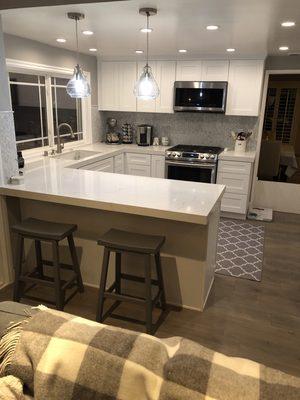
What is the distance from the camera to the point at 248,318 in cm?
257

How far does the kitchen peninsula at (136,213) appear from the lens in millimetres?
2398

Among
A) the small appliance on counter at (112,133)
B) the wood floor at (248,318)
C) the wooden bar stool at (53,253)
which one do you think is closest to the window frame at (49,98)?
the small appliance on counter at (112,133)

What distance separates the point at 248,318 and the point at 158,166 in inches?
113

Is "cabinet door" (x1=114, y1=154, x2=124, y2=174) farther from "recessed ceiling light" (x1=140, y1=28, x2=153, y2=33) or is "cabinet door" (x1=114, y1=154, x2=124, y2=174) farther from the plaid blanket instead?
the plaid blanket

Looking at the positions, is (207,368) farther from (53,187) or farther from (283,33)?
(283,33)

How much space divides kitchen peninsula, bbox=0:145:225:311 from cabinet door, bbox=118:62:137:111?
2.44 m

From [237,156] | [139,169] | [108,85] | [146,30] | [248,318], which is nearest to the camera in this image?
[248,318]

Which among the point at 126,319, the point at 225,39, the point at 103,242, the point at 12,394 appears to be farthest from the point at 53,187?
the point at 225,39

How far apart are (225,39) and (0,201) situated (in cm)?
276

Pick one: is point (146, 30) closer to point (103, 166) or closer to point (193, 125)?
point (103, 166)

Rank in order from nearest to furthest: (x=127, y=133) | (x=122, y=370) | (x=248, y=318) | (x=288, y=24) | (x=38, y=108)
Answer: (x=122, y=370)
(x=248, y=318)
(x=288, y=24)
(x=38, y=108)
(x=127, y=133)

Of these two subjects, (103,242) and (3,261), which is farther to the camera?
(3,261)

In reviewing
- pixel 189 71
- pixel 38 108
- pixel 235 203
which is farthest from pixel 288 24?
pixel 38 108

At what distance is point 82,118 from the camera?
514 cm
